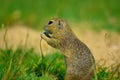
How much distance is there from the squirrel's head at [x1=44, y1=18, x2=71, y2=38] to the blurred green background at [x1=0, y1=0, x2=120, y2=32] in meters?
5.11

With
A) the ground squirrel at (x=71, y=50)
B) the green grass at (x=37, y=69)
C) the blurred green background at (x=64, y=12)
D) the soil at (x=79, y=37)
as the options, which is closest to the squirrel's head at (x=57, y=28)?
the ground squirrel at (x=71, y=50)

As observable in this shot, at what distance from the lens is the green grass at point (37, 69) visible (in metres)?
7.06

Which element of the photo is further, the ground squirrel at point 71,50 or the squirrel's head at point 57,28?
the squirrel's head at point 57,28

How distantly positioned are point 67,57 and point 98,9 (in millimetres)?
7730

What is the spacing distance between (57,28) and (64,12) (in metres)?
6.63

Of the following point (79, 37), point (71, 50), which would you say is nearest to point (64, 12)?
point (79, 37)

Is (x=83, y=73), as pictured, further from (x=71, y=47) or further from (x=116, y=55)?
(x=116, y=55)

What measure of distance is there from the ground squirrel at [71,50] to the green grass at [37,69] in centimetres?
34

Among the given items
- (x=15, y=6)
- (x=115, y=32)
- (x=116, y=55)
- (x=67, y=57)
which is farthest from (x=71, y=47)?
(x=15, y=6)

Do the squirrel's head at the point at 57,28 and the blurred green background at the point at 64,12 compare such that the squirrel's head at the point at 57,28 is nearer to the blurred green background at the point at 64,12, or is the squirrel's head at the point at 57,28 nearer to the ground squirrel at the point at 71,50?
the ground squirrel at the point at 71,50

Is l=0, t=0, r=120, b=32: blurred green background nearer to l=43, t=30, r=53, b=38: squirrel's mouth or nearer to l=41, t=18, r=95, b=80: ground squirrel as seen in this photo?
l=43, t=30, r=53, b=38: squirrel's mouth

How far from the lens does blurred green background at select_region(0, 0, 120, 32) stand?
44.6ft

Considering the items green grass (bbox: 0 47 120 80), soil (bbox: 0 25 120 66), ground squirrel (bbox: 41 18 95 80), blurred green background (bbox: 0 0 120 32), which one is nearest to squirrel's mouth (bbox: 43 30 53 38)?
ground squirrel (bbox: 41 18 95 80)

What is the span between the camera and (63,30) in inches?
306
